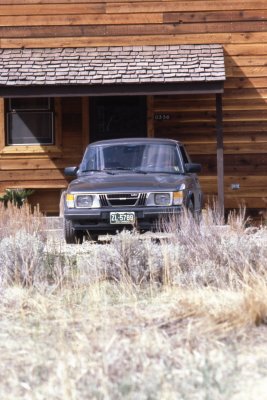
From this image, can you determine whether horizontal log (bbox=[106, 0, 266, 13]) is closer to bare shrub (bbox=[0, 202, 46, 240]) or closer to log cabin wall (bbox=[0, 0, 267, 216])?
log cabin wall (bbox=[0, 0, 267, 216])

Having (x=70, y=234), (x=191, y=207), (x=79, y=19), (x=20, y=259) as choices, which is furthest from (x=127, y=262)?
(x=79, y=19)

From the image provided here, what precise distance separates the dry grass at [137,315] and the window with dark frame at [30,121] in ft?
22.4

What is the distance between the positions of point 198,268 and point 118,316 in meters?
1.54

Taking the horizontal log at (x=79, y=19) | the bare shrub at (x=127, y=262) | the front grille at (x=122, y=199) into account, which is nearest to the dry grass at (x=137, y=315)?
the bare shrub at (x=127, y=262)

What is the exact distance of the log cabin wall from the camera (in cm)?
1527

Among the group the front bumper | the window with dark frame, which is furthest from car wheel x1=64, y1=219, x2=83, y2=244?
the window with dark frame

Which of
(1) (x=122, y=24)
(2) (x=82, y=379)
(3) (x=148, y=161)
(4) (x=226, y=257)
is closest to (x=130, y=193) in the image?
(3) (x=148, y=161)

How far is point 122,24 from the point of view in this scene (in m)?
15.3

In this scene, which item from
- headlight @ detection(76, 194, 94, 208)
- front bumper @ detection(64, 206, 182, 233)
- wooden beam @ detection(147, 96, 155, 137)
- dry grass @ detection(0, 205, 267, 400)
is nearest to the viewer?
dry grass @ detection(0, 205, 267, 400)

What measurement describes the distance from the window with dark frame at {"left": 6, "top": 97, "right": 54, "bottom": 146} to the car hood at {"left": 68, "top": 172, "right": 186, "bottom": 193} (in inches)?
212

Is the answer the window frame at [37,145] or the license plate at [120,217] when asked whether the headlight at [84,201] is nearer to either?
the license plate at [120,217]

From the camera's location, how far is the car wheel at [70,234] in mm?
9996

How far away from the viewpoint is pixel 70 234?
396 inches

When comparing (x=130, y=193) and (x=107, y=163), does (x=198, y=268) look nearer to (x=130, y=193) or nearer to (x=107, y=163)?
(x=130, y=193)
